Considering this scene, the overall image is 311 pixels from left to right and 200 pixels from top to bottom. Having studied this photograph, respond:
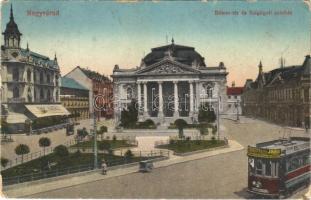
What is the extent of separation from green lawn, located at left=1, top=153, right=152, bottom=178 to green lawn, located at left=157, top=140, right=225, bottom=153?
1674 millimetres

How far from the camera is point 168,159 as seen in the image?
14.1 meters

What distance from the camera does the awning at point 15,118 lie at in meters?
13.2

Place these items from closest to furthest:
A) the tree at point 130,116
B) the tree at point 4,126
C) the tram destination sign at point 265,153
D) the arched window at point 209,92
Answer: the tram destination sign at point 265,153, the tree at point 4,126, the tree at point 130,116, the arched window at point 209,92

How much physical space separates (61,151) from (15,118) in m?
1.94

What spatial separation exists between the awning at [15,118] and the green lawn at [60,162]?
1492mm

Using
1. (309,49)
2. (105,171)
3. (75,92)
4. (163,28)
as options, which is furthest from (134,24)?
(309,49)

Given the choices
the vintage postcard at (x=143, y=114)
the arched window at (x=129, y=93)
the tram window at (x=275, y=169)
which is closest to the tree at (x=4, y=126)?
the vintage postcard at (x=143, y=114)

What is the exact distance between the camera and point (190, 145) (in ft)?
52.3

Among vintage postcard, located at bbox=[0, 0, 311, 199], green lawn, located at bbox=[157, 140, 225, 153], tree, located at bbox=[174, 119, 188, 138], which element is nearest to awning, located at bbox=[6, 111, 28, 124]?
vintage postcard, located at bbox=[0, 0, 311, 199]

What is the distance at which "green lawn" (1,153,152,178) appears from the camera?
1212 cm

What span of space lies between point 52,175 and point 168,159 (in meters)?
4.27

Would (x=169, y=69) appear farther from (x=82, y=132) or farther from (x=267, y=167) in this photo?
(x=267, y=167)

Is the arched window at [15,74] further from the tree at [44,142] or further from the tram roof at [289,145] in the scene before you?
the tram roof at [289,145]

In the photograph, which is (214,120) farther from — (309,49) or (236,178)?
(309,49)
